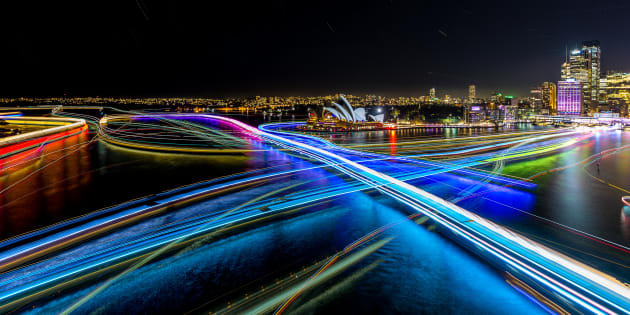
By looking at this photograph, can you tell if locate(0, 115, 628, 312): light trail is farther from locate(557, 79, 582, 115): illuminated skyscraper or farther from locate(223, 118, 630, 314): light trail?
locate(557, 79, 582, 115): illuminated skyscraper

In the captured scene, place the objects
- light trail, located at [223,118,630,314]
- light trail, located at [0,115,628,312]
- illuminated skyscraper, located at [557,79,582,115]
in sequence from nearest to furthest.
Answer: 1. light trail, located at [223,118,630,314]
2. light trail, located at [0,115,628,312]
3. illuminated skyscraper, located at [557,79,582,115]

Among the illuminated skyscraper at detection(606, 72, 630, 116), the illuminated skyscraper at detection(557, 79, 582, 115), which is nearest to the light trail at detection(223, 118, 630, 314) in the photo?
the illuminated skyscraper at detection(557, 79, 582, 115)

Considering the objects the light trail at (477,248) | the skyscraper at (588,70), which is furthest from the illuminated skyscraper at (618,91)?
the light trail at (477,248)

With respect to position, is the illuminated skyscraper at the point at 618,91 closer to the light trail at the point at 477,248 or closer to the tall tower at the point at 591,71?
the tall tower at the point at 591,71

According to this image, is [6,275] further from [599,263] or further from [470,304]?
[599,263]

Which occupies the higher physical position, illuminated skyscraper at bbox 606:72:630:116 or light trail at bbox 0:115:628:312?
illuminated skyscraper at bbox 606:72:630:116

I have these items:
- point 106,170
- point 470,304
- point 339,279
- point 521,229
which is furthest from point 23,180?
point 521,229

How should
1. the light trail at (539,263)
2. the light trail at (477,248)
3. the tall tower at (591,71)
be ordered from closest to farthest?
the light trail at (539,263)
the light trail at (477,248)
the tall tower at (591,71)
